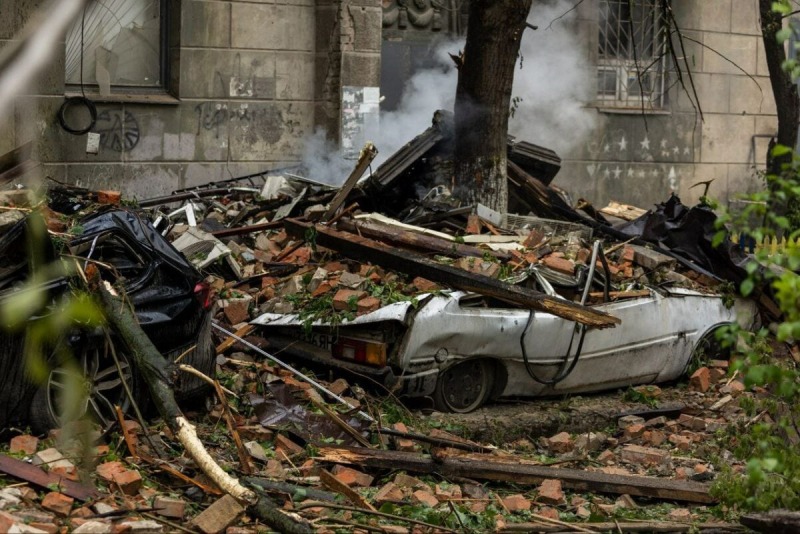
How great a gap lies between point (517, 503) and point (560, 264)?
3238 mm

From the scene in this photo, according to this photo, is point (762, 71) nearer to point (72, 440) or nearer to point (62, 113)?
point (62, 113)

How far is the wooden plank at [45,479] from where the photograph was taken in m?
5.40

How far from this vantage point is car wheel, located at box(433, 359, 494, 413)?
26.7 feet

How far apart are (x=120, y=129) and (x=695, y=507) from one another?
399 inches

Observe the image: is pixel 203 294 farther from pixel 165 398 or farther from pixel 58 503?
pixel 58 503

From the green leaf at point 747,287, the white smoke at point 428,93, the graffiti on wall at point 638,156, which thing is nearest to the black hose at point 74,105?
the white smoke at point 428,93

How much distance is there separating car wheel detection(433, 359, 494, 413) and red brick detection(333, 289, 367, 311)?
2.75ft

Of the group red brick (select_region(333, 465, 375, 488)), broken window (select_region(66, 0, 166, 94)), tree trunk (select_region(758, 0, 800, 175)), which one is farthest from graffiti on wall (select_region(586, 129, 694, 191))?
red brick (select_region(333, 465, 375, 488))

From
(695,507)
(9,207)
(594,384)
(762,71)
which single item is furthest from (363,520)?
(762,71)

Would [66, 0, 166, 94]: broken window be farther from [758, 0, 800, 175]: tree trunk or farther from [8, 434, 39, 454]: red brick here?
[8, 434, 39, 454]: red brick

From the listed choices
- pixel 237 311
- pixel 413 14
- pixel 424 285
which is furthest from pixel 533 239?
pixel 413 14

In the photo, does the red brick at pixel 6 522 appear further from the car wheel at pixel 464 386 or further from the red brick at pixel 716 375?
the red brick at pixel 716 375

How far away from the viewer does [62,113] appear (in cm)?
1390

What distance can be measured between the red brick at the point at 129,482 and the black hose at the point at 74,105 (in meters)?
9.16
